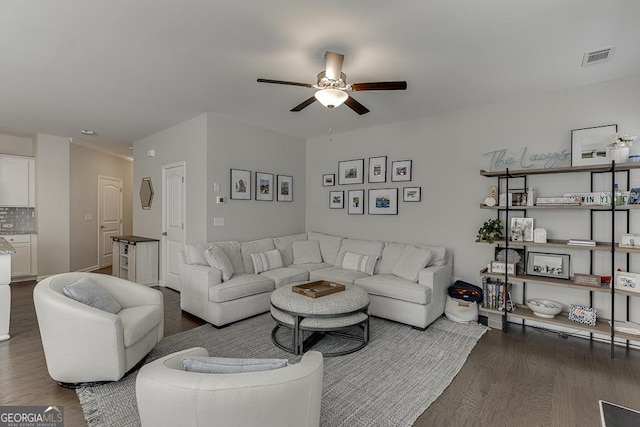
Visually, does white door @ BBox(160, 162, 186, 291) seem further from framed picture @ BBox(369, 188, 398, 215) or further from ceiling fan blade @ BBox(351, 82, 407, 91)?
ceiling fan blade @ BBox(351, 82, 407, 91)

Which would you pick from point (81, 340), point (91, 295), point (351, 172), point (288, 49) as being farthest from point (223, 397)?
point (351, 172)

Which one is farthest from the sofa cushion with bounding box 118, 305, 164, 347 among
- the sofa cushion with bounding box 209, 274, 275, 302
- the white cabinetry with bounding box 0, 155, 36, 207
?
A: the white cabinetry with bounding box 0, 155, 36, 207

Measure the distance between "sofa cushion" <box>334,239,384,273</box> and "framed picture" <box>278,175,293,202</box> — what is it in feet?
4.33

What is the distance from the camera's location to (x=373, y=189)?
5.09 metres

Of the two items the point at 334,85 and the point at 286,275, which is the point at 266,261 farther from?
the point at 334,85

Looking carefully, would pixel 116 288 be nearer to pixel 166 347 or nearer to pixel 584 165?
pixel 166 347

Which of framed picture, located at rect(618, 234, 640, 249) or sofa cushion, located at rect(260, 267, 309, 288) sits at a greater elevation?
framed picture, located at rect(618, 234, 640, 249)

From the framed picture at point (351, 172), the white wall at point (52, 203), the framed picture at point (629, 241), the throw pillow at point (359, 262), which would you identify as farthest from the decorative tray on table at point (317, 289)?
the white wall at point (52, 203)

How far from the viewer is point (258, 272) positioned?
4.36 m

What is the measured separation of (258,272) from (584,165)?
4.03m

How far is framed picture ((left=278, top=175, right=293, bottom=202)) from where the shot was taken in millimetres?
5473

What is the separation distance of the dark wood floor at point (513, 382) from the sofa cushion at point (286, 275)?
1.26 meters

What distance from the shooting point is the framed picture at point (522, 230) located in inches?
140

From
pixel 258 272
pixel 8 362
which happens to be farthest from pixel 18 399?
pixel 258 272
